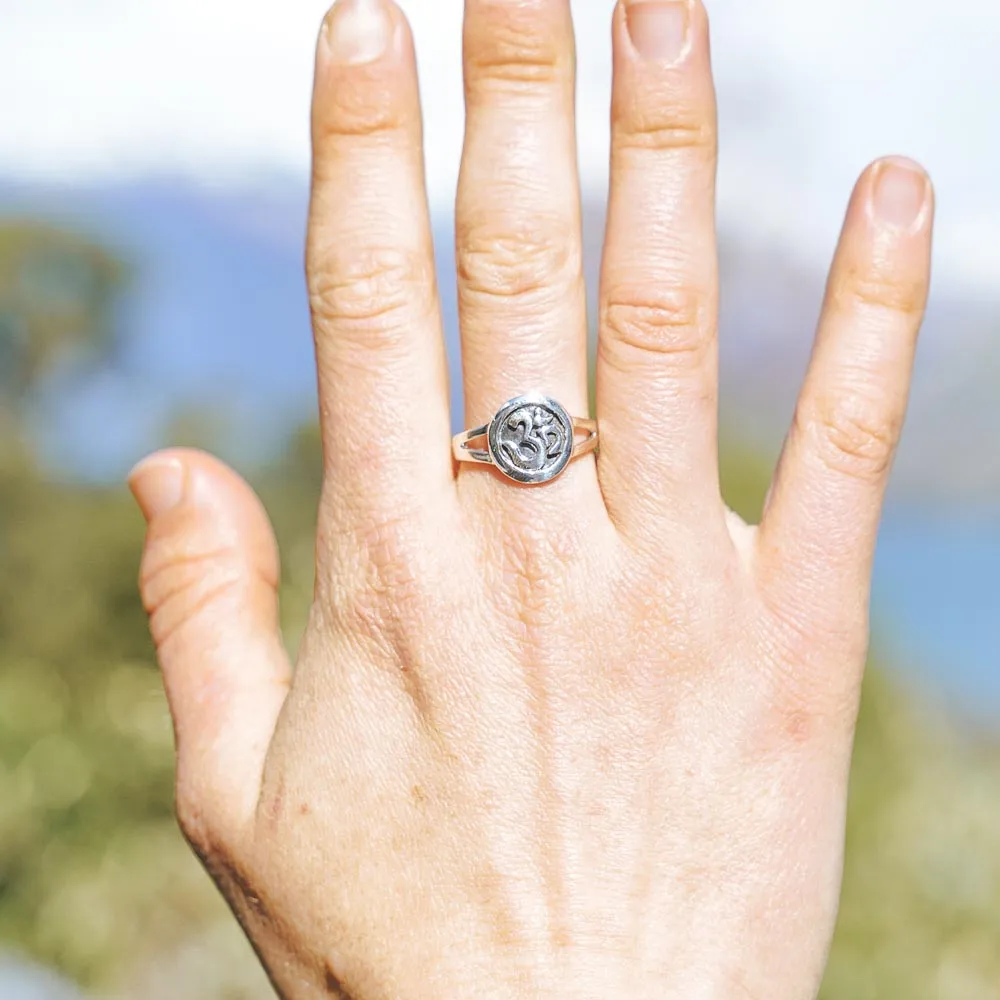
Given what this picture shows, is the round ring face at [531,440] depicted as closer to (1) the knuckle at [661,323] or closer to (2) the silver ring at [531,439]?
(2) the silver ring at [531,439]

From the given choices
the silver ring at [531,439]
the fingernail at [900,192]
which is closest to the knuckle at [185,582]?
the silver ring at [531,439]

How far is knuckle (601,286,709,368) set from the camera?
2088mm

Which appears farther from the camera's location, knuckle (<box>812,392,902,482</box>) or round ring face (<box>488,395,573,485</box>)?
knuckle (<box>812,392,902,482</box>)

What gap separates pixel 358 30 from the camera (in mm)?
2100

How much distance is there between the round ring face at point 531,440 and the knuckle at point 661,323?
0.72 ft

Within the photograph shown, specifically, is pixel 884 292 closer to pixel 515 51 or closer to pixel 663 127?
pixel 663 127

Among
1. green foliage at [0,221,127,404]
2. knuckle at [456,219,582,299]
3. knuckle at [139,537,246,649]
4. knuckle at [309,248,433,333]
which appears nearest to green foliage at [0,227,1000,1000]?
green foliage at [0,221,127,404]

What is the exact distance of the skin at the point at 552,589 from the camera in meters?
1.97

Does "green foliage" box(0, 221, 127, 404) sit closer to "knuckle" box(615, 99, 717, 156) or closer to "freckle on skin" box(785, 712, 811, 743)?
"knuckle" box(615, 99, 717, 156)

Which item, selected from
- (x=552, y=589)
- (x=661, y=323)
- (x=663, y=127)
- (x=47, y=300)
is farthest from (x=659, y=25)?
(x=47, y=300)

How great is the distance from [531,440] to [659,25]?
82cm

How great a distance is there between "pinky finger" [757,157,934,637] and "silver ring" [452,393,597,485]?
18.8 inches

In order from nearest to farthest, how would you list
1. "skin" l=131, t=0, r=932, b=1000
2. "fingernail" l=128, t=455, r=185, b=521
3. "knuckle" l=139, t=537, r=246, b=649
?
1. "skin" l=131, t=0, r=932, b=1000
2. "knuckle" l=139, t=537, r=246, b=649
3. "fingernail" l=128, t=455, r=185, b=521

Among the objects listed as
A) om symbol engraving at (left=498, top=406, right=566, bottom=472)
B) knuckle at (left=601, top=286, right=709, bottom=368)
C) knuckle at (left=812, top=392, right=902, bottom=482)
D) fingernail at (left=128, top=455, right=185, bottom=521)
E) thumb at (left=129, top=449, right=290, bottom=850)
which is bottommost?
thumb at (left=129, top=449, right=290, bottom=850)
